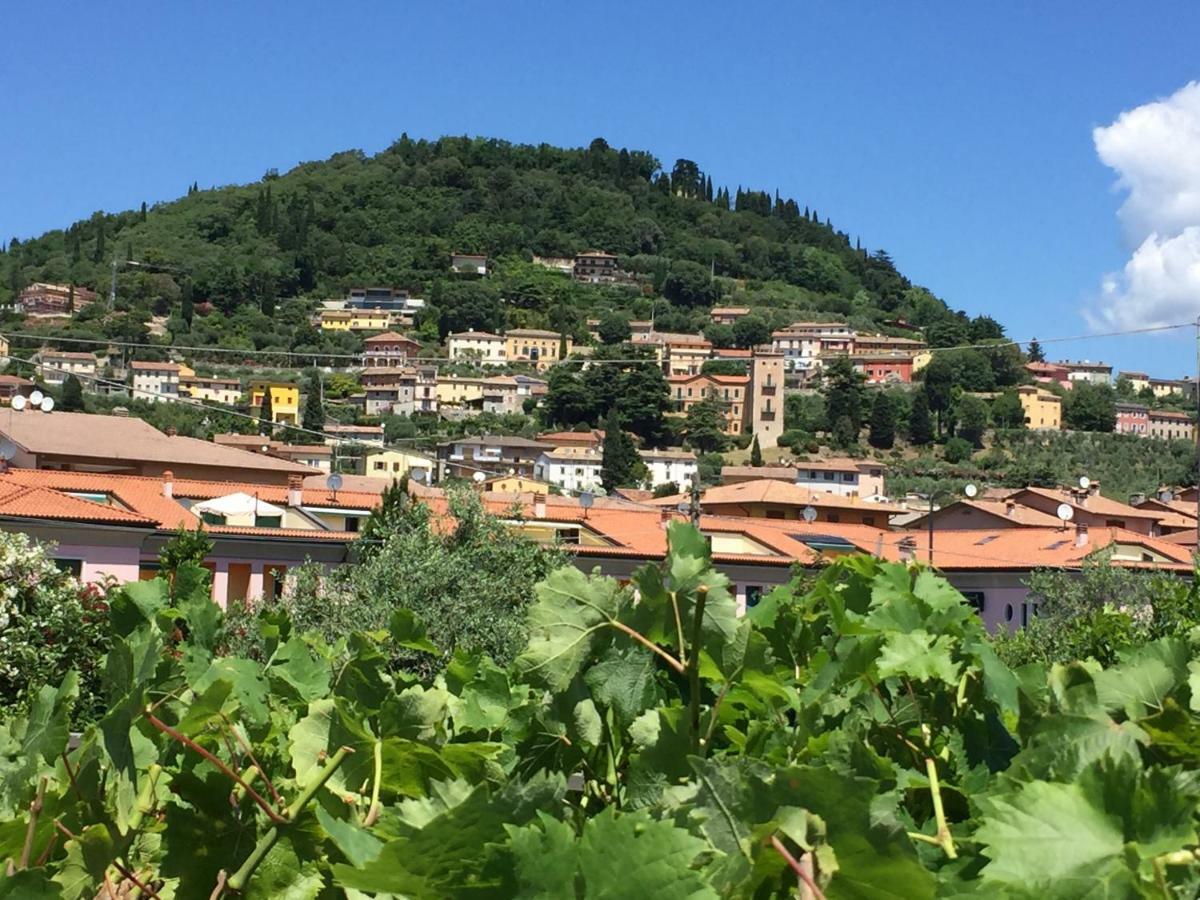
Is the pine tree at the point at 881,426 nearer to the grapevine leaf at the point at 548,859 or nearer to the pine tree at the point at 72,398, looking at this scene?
the pine tree at the point at 72,398

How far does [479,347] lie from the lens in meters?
122

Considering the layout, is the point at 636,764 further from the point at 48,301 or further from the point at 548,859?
the point at 48,301

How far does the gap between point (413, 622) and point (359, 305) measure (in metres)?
128

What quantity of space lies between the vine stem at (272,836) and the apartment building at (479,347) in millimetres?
119410

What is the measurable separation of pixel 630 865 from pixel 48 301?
122 meters

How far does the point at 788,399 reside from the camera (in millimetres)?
108750

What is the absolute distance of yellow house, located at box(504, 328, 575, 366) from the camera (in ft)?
399

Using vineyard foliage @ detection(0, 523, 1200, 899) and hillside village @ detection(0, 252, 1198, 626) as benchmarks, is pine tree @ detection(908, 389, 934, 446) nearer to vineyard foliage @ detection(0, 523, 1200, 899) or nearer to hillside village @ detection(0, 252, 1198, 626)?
hillside village @ detection(0, 252, 1198, 626)

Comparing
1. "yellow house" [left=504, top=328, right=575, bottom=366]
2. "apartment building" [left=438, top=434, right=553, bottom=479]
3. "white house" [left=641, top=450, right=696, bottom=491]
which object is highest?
"yellow house" [left=504, top=328, right=575, bottom=366]

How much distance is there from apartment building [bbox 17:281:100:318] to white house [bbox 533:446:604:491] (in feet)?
161

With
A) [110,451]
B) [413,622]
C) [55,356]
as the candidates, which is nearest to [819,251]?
[55,356]

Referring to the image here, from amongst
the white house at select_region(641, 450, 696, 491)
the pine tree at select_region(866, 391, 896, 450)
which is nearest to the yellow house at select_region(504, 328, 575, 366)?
the pine tree at select_region(866, 391, 896, 450)

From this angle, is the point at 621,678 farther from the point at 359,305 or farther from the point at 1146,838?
the point at 359,305

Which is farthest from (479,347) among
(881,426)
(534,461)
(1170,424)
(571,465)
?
(1170,424)
